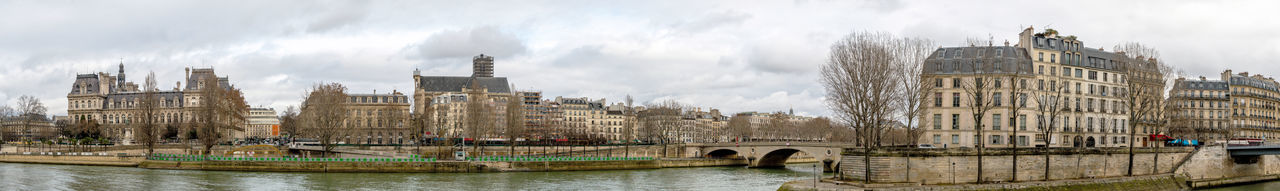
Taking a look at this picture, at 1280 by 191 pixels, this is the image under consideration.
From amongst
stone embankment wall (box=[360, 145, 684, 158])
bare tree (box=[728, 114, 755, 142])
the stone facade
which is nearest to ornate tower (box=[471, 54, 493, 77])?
bare tree (box=[728, 114, 755, 142])

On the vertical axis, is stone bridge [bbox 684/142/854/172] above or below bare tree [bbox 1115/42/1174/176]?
below

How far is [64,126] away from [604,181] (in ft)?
302

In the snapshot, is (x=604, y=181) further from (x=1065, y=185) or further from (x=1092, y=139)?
(x=1092, y=139)

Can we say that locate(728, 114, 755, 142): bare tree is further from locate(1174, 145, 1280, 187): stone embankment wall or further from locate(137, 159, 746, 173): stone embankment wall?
locate(1174, 145, 1280, 187): stone embankment wall

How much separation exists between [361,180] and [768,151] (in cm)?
3603

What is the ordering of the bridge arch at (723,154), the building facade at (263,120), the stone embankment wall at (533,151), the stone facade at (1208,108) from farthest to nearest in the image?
the building facade at (263,120) → the stone facade at (1208,108) → the bridge arch at (723,154) → the stone embankment wall at (533,151)

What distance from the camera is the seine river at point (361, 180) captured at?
53312 millimetres

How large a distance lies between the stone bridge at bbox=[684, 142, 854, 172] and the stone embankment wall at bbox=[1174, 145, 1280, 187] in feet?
76.0

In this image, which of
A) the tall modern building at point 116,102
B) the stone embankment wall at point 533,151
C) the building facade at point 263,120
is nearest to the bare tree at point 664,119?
the stone embankment wall at point 533,151

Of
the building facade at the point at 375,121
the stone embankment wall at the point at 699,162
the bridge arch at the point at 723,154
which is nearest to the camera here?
the stone embankment wall at the point at 699,162

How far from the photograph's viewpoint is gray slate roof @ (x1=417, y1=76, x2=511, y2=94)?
476 feet

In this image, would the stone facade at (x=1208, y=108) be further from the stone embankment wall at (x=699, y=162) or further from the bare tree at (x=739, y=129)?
the bare tree at (x=739, y=129)

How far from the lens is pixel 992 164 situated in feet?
143

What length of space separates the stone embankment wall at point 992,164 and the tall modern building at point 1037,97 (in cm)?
761
